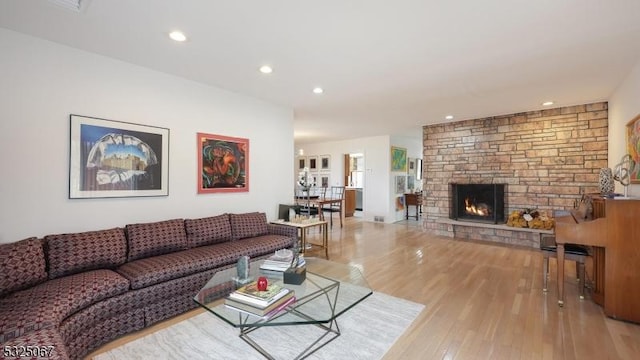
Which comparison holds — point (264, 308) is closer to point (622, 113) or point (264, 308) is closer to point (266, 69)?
point (266, 69)

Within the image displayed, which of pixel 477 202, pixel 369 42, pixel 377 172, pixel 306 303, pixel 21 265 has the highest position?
pixel 369 42

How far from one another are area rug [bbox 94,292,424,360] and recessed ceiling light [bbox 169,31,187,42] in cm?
249

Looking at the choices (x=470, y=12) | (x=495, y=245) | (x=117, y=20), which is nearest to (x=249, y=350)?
(x=117, y=20)

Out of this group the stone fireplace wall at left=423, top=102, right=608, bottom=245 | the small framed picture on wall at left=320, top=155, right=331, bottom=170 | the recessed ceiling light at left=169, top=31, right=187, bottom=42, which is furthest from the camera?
the small framed picture on wall at left=320, top=155, right=331, bottom=170

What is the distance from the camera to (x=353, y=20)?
209 centimetres

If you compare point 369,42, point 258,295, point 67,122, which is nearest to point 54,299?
point 258,295

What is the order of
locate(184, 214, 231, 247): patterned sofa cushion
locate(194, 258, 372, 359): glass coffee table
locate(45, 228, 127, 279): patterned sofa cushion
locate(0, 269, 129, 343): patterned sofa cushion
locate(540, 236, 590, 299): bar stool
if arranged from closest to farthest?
locate(0, 269, 129, 343): patterned sofa cushion → locate(194, 258, 372, 359): glass coffee table → locate(45, 228, 127, 279): patterned sofa cushion → locate(540, 236, 590, 299): bar stool → locate(184, 214, 231, 247): patterned sofa cushion

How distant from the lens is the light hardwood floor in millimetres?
2012

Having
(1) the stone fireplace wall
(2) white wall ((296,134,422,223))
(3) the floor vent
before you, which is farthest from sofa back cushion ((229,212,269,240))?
(2) white wall ((296,134,422,223))

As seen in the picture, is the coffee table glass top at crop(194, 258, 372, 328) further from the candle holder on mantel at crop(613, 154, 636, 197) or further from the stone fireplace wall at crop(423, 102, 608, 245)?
the stone fireplace wall at crop(423, 102, 608, 245)

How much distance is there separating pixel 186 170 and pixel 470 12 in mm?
3300

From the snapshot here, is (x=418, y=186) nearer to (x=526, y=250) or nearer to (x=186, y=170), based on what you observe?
(x=526, y=250)

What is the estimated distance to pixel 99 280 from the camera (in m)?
2.11

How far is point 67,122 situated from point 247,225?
2095 millimetres
